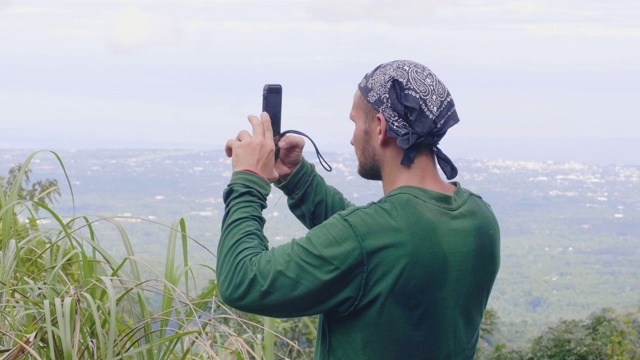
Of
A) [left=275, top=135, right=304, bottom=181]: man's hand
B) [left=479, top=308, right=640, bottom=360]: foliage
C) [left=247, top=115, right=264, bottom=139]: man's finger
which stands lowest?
[left=479, top=308, right=640, bottom=360]: foliage

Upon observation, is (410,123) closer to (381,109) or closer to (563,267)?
(381,109)

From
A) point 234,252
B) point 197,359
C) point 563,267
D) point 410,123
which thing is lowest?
point 563,267

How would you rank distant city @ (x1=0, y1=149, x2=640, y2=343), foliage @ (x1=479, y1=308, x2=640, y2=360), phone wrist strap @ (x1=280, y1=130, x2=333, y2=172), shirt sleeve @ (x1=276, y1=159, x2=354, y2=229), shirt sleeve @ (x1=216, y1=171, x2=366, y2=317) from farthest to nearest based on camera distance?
distant city @ (x1=0, y1=149, x2=640, y2=343), foliage @ (x1=479, y1=308, x2=640, y2=360), shirt sleeve @ (x1=276, y1=159, x2=354, y2=229), phone wrist strap @ (x1=280, y1=130, x2=333, y2=172), shirt sleeve @ (x1=216, y1=171, x2=366, y2=317)

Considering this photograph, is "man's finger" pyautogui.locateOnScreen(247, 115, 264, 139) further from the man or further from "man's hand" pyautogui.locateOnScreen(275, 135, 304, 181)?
"man's hand" pyautogui.locateOnScreen(275, 135, 304, 181)

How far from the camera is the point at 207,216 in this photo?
19281 millimetres

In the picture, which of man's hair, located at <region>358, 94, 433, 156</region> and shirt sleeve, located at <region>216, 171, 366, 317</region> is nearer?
shirt sleeve, located at <region>216, 171, 366, 317</region>

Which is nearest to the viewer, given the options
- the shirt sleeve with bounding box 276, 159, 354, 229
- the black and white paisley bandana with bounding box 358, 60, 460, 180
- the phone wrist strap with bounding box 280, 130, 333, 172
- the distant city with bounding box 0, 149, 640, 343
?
the black and white paisley bandana with bounding box 358, 60, 460, 180

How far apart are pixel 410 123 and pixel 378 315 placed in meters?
0.42

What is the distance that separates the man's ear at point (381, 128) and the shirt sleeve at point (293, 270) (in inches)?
9.2

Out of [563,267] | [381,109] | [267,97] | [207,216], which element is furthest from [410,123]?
[563,267]

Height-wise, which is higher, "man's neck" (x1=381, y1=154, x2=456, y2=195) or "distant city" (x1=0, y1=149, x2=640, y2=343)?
"man's neck" (x1=381, y1=154, x2=456, y2=195)

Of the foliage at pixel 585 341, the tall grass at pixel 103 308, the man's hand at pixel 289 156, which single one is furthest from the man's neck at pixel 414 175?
the foliage at pixel 585 341

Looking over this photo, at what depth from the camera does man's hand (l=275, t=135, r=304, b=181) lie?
2.52 metres

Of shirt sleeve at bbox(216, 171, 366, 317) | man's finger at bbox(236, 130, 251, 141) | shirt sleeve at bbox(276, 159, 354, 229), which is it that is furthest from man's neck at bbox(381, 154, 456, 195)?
shirt sleeve at bbox(276, 159, 354, 229)
